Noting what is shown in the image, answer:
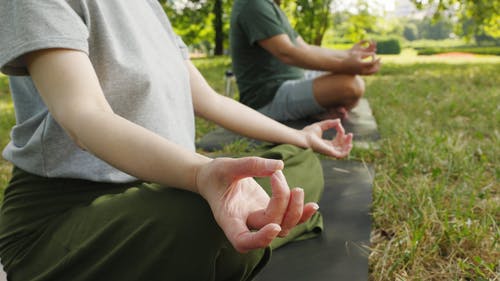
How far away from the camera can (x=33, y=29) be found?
0.95 m

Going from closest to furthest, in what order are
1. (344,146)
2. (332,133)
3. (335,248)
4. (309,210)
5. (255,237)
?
(255,237) < (309,210) < (335,248) < (344,146) < (332,133)

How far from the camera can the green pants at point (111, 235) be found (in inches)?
38.0

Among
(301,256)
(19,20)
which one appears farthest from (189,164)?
(301,256)

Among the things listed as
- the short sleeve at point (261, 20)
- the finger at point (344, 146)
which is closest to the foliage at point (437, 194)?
the finger at point (344, 146)

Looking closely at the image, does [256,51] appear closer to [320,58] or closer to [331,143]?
[320,58]

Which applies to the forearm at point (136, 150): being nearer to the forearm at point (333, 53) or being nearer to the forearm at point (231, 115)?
the forearm at point (231, 115)

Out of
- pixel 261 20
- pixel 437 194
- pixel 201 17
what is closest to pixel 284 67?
pixel 261 20

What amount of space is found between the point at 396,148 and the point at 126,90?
1894 millimetres

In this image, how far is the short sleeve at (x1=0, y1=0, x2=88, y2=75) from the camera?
3.09ft

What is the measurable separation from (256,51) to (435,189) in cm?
199

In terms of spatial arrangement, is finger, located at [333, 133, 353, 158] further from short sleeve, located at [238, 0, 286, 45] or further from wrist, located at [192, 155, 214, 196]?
short sleeve, located at [238, 0, 286, 45]

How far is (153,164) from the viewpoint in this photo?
3.02 feet

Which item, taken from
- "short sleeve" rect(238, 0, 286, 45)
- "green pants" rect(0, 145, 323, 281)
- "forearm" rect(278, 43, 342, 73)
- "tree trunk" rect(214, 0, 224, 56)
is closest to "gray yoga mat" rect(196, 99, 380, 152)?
"forearm" rect(278, 43, 342, 73)

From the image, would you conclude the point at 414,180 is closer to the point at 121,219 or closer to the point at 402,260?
the point at 402,260
